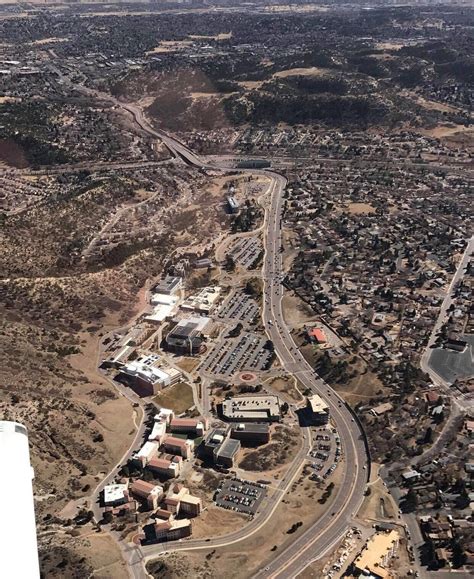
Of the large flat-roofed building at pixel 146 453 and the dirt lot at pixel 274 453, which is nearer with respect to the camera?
the large flat-roofed building at pixel 146 453

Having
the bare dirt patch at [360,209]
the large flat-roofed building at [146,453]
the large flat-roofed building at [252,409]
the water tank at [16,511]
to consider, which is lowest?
the bare dirt patch at [360,209]

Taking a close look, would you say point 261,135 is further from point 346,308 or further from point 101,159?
point 346,308

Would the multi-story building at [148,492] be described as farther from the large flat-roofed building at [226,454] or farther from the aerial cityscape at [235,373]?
the large flat-roofed building at [226,454]

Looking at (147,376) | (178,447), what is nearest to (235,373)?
(147,376)

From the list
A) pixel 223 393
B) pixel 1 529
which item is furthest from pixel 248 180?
pixel 1 529

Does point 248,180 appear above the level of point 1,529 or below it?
below

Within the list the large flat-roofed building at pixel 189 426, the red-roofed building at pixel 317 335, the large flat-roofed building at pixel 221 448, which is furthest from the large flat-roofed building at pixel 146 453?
the red-roofed building at pixel 317 335
